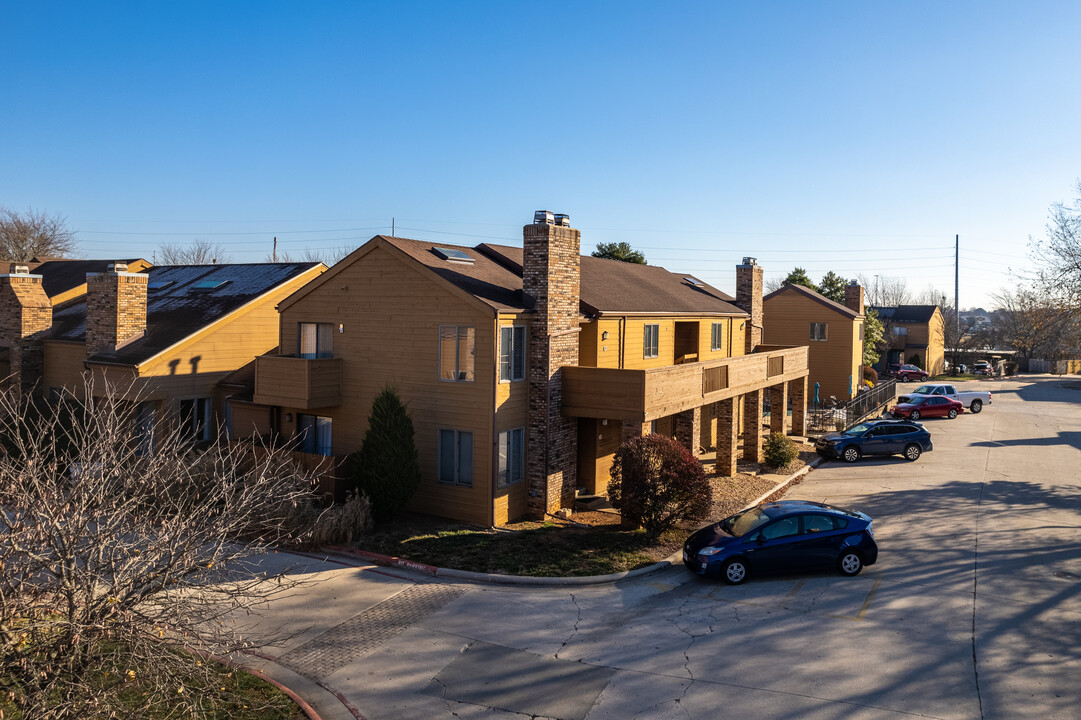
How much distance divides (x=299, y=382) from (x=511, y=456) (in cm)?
611

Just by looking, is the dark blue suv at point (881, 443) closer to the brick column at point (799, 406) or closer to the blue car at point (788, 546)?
the brick column at point (799, 406)

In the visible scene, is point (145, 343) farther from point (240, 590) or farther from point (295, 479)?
point (240, 590)

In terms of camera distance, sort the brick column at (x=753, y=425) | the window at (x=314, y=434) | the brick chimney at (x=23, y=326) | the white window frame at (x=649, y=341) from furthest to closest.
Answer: the brick column at (x=753, y=425)
the brick chimney at (x=23, y=326)
the white window frame at (x=649, y=341)
the window at (x=314, y=434)

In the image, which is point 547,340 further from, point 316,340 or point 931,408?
point 931,408

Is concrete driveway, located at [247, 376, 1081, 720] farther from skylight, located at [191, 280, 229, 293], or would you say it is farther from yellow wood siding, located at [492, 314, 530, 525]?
skylight, located at [191, 280, 229, 293]

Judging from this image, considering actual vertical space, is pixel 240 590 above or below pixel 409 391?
below

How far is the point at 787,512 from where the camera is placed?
16.0 m

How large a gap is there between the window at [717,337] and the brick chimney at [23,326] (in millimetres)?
24112

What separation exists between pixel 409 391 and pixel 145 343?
9439mm

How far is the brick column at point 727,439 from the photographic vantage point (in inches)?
992

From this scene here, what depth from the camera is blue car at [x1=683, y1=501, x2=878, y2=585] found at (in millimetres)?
15555

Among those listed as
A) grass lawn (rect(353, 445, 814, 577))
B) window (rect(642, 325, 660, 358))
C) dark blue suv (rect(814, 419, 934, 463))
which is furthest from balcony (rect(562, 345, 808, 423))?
dark blue suv (rect(814, 419, 934, 463))

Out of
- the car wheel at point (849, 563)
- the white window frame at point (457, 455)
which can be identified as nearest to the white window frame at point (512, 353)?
the white window frame at point (457, 455)

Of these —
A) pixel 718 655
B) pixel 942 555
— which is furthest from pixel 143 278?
pixel 942 555
